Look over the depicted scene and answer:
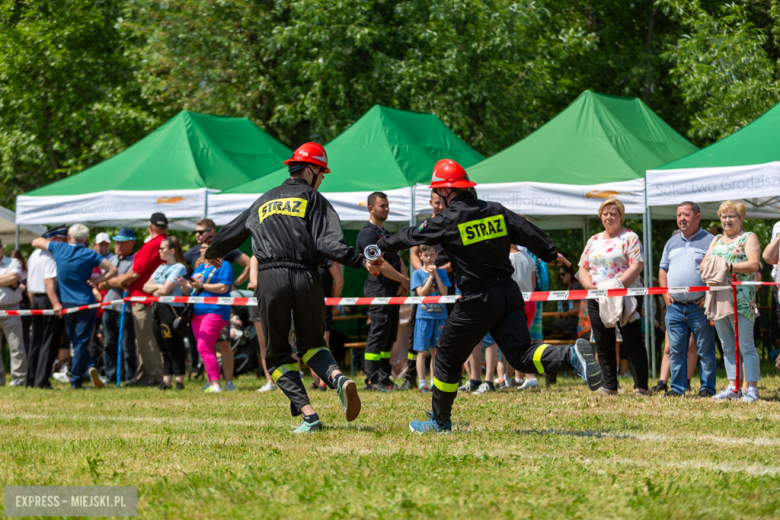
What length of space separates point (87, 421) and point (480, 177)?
677 centimetres

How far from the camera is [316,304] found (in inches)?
242

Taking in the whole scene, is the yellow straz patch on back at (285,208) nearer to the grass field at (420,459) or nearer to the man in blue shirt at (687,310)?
the grass field at (420,459)

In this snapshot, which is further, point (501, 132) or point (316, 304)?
point (501, 132)

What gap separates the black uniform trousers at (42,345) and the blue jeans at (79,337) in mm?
232

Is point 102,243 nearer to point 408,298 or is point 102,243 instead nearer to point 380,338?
point 380,338

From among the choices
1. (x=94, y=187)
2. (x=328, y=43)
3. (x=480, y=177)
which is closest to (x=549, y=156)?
(x=480, y=177)

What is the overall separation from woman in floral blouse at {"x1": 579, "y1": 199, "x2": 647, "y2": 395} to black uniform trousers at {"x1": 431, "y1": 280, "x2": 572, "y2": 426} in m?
3.05

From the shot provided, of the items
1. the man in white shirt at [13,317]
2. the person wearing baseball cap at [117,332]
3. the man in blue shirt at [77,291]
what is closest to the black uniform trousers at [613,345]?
the man in blue shirt at [77,291]

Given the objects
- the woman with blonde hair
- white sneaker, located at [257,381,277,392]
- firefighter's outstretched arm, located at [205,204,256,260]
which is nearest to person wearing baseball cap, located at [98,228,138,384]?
white sneaker, located at [257,381,277,392]

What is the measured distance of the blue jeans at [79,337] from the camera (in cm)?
1096

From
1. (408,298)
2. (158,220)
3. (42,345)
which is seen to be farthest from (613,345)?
(42,345)

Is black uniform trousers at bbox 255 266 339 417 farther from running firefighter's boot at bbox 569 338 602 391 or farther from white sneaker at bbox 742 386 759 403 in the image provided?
white sneaker at bbox 742 386 759 403

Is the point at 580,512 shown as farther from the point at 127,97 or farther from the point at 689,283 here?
the point at 127,97
